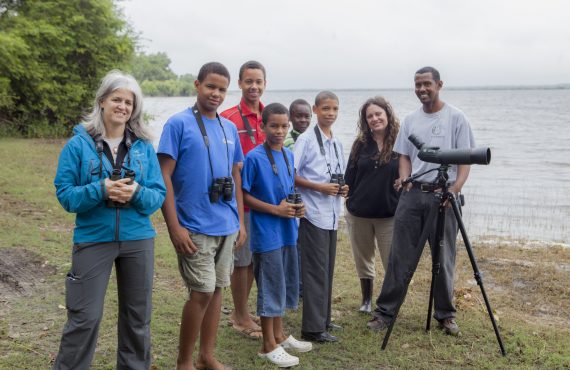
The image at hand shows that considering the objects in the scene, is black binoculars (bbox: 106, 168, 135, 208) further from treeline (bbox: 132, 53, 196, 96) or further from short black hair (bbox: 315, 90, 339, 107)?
treeline (bbox: 132, 53, 196, 96)

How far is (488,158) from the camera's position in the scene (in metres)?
4.05

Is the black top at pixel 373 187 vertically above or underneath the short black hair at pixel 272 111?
underneath

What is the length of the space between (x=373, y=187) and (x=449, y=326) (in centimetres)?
129

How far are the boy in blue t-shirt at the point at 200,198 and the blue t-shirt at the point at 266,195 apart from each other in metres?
0.35

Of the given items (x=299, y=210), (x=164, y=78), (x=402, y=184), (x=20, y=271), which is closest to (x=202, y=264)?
(x=299, y=210)

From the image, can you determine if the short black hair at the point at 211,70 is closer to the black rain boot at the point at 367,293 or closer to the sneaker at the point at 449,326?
the black rain boot at the point at 367,293

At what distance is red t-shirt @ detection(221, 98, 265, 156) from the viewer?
4632 millimetres

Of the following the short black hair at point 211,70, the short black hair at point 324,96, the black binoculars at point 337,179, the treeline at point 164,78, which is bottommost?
the black binoculars at point 337,179

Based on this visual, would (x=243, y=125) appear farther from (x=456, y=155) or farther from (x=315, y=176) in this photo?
(x=456, y=155)

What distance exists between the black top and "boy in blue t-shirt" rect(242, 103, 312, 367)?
110 centimetres

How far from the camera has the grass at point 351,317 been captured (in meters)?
4.11

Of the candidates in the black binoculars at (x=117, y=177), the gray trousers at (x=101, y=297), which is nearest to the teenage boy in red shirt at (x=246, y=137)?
the gray trousers at (x=101, y=297)

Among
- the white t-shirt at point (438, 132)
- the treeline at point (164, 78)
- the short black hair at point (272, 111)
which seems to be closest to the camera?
the short black hair at point (272, 111)

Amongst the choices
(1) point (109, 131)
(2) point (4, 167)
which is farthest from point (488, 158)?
(2) point (4, 167)
